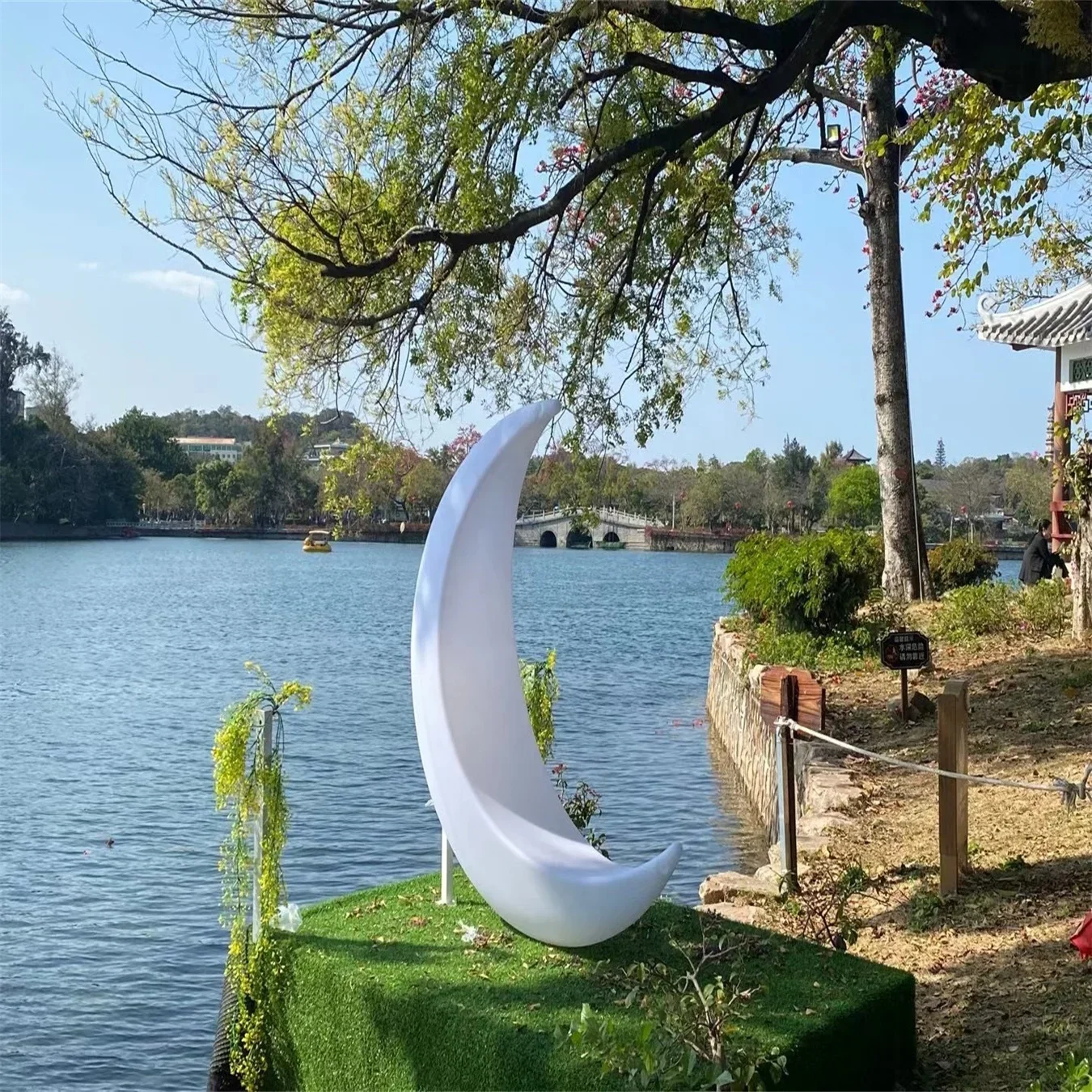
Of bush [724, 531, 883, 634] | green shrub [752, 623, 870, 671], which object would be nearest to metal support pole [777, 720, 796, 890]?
green shrub [752, 623, 870, 671]

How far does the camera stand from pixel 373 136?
7.93m

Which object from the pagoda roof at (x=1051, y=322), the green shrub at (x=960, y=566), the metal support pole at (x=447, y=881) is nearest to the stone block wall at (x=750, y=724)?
the green shrub at (x=960, y=566)

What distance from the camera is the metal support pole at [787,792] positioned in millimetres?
6707

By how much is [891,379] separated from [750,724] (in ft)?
16.4

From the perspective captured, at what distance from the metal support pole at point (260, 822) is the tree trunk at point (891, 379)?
10.9 meters

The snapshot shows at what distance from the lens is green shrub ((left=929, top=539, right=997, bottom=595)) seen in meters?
15.8

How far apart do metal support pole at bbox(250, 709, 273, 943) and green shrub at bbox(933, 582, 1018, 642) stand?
29.6ft

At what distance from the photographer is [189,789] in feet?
44.3

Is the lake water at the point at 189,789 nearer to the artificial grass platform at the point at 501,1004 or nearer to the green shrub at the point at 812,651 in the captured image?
the green shrub at the point at 812,651

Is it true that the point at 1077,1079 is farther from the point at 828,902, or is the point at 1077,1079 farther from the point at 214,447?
the point at 214,447

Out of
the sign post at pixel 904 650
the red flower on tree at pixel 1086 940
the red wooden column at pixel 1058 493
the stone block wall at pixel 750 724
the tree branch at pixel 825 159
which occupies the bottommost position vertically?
the stone block wall at pixel 750 724

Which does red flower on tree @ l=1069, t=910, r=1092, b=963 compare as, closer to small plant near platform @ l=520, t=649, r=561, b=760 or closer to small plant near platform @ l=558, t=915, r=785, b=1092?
small plant near platform @ l=558, t=915, r=785, b=1092

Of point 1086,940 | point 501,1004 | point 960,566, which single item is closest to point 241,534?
point 960,566

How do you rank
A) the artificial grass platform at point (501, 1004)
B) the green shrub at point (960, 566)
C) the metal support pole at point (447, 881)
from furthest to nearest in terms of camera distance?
1. the green shrub at point (960, 566)
2. the metal support pole at point (447, 881)
3. the artificial grass platform at point (501, 1004)
